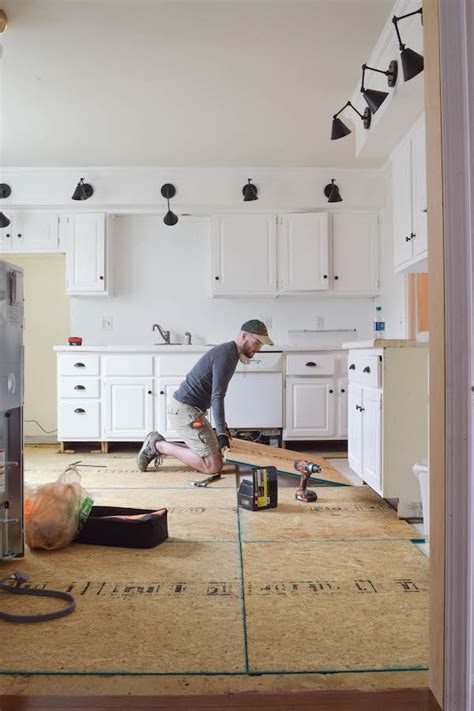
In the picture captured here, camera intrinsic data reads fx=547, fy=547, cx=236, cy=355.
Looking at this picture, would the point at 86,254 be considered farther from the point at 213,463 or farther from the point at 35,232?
the point at 213,463

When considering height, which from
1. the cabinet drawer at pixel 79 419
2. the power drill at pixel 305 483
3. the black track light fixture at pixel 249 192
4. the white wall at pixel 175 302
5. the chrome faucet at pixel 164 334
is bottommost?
the power drill at pixel 305 483

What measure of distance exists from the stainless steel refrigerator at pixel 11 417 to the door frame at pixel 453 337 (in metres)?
1.53

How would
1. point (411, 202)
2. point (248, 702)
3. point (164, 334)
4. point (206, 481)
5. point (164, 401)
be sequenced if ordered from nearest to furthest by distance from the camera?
point (248, 702)
point (411, 202)
point (206, 481)
point (164, 401)
point (164, 334)

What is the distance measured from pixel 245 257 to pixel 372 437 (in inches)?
104

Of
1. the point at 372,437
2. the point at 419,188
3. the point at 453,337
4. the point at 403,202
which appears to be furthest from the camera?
the point at 403,202

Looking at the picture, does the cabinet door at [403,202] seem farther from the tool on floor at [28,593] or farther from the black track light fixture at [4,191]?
the black track light fixture at [4,191]

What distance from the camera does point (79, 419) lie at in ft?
15.7

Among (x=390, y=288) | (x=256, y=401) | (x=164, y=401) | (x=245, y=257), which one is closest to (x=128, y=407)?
(x=164, y=401)

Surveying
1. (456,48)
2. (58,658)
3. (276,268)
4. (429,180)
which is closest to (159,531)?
(58,658)

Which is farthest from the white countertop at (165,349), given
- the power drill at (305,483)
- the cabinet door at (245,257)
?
the power drill at (305,483)

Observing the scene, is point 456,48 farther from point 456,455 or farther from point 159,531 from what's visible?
point 159,531

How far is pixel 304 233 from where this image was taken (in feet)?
16.9

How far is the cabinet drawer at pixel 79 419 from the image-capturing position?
4785 millimetres

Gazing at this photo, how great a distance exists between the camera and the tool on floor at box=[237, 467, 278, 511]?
2.88 meters
